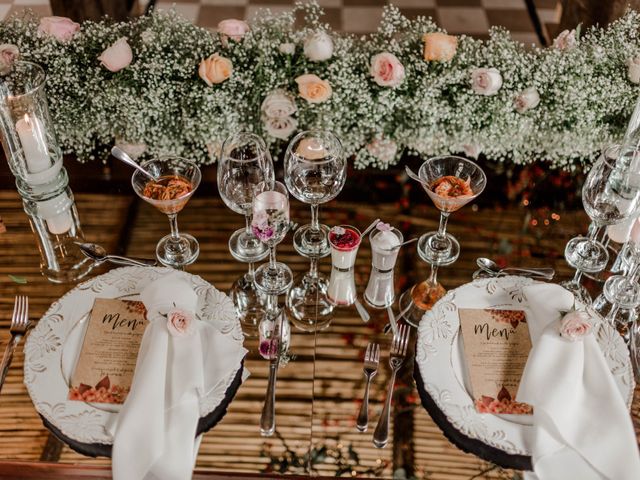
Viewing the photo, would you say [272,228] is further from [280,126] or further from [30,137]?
[30,137]

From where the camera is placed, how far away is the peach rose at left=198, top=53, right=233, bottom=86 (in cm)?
177

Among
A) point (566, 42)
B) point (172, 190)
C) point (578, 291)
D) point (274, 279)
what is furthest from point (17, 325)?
point (566, 42)

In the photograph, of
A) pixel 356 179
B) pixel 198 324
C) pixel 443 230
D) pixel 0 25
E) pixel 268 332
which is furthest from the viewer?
pixel 0 25

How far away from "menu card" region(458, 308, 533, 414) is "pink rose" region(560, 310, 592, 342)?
0.30ft

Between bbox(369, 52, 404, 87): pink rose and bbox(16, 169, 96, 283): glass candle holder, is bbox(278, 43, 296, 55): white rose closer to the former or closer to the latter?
bbox(369, 52, 404, 87): pink rose

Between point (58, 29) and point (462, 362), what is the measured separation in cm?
141

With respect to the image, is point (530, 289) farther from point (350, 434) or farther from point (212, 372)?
point (212, 372)

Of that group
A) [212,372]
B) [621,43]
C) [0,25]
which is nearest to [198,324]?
[212,372]

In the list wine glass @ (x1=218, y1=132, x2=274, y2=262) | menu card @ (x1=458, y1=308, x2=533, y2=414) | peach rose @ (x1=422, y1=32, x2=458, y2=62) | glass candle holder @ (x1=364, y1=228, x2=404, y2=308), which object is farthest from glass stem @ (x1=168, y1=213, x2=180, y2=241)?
peach rose @ (x1=422, y1=32, x2=458, y2=62)

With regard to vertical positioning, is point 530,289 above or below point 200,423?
above

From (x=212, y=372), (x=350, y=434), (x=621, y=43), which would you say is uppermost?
(x=621, y=43)

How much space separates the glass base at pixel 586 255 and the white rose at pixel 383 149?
541 millimetres

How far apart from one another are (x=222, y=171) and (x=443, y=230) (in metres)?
0.55

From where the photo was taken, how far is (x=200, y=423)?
1219 mm
